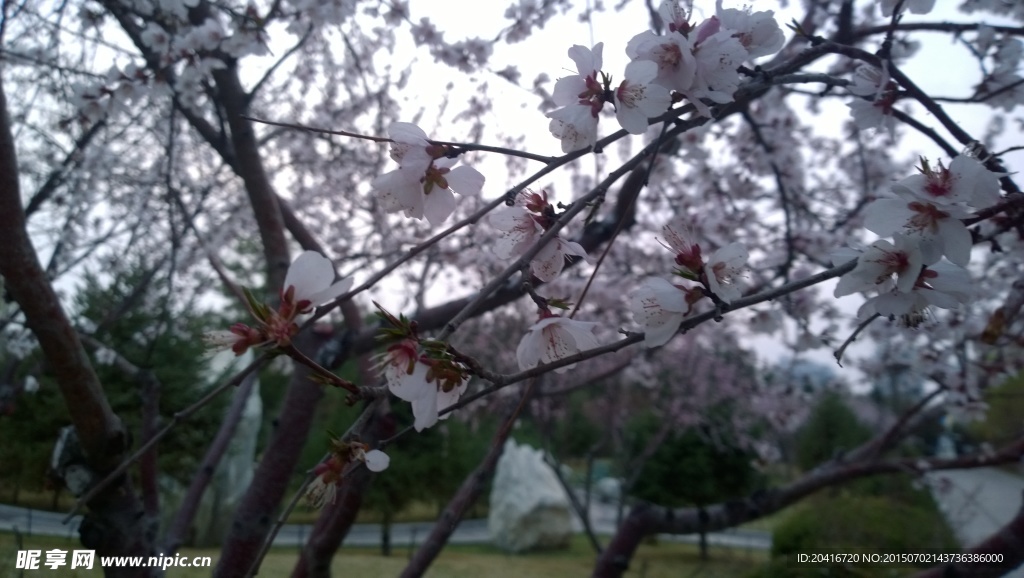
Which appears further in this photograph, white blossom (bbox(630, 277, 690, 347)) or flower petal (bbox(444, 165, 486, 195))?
flower petal (bbox(444, 165, 486, 195))

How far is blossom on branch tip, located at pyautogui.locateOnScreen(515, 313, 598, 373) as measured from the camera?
86cm

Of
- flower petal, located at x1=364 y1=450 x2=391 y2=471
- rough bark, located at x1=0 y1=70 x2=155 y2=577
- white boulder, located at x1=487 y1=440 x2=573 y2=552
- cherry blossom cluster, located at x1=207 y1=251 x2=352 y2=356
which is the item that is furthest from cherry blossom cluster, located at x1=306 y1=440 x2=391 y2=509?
white boulder, located at x1=487 y1=440 x2=573 y2=552

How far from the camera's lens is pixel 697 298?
33.7 inches

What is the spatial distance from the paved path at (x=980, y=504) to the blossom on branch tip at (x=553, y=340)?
639cm

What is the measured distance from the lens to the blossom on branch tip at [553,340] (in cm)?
86

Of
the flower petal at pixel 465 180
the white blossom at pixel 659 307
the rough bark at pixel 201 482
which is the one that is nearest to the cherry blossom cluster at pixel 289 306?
the flower petal at pixel 465 180

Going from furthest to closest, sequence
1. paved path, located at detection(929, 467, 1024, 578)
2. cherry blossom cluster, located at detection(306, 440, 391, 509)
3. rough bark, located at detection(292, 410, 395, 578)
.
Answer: paved path, located at detection(929, 467, 1024, 578) → rough bark, located at detection(292, 410, 395, 578) → cherry blossom cluster, located at detection(306, 440, 391, 509)

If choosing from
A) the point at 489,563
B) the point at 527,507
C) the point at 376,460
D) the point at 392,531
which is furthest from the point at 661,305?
the point at 527,507

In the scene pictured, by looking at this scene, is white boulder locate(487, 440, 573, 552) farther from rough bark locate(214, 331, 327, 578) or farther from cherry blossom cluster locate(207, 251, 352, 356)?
cherry blossom cluster locate(207, 251, 352, 356)

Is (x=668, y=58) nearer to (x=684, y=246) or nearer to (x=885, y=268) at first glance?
(x=684, y=246)

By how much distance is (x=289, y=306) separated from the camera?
0.81m

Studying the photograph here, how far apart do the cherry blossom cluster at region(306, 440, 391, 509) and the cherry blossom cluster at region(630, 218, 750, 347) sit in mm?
357

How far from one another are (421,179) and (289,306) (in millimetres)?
260

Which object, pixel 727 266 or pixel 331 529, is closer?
pixel 727 266
